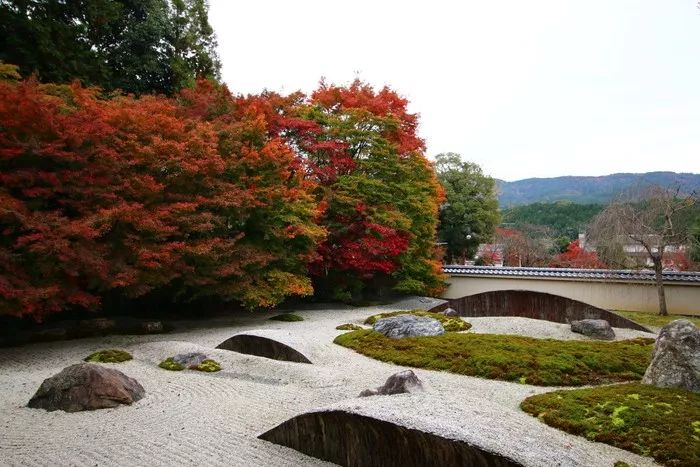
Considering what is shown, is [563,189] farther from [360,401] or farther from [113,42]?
[360,401]

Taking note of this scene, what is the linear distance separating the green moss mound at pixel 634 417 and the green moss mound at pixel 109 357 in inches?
322

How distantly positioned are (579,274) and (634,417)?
55.6 feet

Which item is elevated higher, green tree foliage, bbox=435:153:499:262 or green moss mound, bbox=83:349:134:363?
green tree foliage, bbox=435:153:499:262

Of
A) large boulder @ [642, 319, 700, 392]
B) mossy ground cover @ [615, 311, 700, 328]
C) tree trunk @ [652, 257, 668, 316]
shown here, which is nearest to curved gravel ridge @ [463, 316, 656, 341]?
mossy ground cover @ [615, 311, 700, 328]

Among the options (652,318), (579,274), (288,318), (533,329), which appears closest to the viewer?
(533,329)

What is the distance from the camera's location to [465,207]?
31969mm

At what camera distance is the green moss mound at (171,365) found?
982cm

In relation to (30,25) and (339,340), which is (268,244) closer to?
(339,340)

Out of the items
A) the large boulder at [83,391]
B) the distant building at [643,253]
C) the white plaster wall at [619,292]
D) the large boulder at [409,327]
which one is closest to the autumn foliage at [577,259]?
the distant building at [643,253]

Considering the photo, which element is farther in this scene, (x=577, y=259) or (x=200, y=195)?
(x=577, y=259)

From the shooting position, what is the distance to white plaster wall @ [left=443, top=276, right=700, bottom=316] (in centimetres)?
1900

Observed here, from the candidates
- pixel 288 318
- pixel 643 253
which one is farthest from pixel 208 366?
pixel 643 253

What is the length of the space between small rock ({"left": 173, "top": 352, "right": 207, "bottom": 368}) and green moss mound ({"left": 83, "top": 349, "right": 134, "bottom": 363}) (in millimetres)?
1252

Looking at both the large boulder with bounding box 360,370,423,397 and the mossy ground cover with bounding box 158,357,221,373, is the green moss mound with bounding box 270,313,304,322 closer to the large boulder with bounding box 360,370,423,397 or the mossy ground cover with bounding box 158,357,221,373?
the mossy ground cover with bounding box 158,357,221,373
